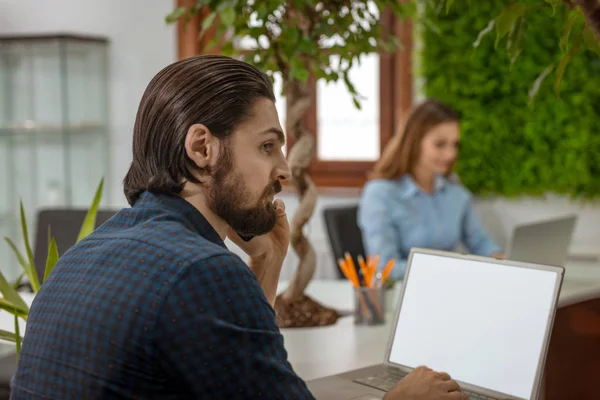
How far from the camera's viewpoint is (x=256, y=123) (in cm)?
117

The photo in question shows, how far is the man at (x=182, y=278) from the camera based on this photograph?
0.97m

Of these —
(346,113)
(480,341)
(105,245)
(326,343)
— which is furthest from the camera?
(346,113)

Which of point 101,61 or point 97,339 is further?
point 101,61

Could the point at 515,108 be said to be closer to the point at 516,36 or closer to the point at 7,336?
the point at 516,36

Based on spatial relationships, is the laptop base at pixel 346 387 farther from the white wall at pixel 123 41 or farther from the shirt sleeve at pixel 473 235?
the white wall at pixel 123 41

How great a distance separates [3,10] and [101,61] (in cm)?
72

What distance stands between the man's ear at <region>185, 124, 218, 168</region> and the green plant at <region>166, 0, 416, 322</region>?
834mm

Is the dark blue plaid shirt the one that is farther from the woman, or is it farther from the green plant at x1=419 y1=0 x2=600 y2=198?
the green plant at x1=419 y1=0 x2=600 y2=198

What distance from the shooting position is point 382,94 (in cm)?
429

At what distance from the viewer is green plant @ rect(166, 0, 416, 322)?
1.97 meters

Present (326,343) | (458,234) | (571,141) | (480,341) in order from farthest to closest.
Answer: (571,141) → (458,234) → (326,343) → (480,341)

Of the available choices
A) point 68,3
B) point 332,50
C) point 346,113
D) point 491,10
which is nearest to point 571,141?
point 491,10

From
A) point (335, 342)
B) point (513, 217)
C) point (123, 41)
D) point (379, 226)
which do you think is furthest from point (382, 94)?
point (335, 342)

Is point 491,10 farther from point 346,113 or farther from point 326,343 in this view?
point 326,343
